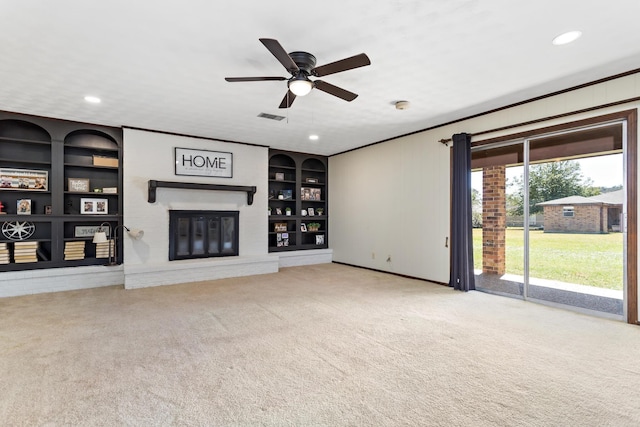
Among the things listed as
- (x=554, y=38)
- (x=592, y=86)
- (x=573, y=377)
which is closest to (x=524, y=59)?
(x=554, y=38)

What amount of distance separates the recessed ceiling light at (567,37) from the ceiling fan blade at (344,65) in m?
1.63

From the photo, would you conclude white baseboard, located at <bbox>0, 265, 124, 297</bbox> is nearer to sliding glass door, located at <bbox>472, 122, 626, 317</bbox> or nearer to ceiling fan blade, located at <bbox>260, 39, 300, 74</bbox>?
ceiling fan blade, located at <bbox>260, 39, 300, 74</bbox>

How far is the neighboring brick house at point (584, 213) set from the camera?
354cm

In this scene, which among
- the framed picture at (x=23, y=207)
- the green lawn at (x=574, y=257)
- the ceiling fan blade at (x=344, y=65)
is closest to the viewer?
the ceiling fan blade at (x=344, y=65)

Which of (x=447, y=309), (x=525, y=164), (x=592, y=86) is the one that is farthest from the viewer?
(x=525, y=164)

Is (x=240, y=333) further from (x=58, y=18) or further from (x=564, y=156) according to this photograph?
(x=564, y=156)

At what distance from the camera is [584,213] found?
3816 millimetres

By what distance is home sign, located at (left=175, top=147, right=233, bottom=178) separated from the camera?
5.77 m

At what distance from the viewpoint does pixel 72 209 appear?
17.0 feet

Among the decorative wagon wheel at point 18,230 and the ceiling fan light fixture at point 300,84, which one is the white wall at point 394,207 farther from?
the decorative wagon wheel at point 18,230

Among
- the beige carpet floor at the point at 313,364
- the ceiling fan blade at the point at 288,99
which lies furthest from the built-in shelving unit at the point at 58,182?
the ceiling fan blade at the point at 288,99

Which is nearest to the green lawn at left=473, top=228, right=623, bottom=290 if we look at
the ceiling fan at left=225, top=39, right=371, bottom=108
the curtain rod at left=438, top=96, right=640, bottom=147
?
the curtain rod at left=438, top=96, right=640, bottom=147

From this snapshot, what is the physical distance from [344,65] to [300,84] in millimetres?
439

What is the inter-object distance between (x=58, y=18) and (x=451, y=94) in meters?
3.87
